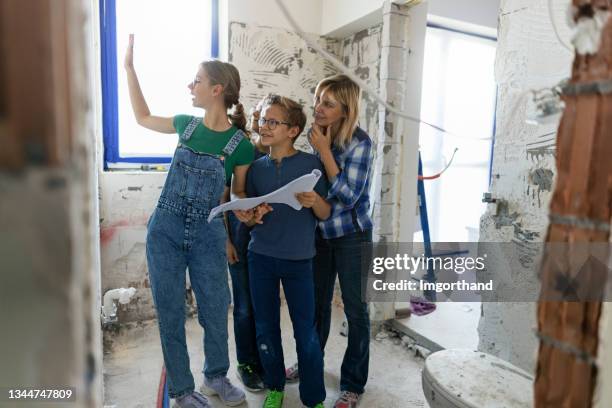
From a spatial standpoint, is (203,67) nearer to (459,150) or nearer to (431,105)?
(431,105)

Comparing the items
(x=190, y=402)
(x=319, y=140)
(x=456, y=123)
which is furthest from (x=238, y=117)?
(x=456, y=123)

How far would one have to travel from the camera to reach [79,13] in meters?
0.39

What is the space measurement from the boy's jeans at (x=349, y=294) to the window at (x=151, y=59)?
136 centimetres

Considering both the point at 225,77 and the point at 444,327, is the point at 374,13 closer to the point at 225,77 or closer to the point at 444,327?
the point at 225,77

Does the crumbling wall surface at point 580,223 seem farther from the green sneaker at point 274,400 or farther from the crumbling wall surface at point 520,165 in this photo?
the green sneaker at point 274,400

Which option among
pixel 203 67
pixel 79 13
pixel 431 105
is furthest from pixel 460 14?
pixel 79 13

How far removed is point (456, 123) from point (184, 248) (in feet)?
9.22

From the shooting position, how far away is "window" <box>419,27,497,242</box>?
3.45 metres

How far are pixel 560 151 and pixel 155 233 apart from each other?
50.7 inches

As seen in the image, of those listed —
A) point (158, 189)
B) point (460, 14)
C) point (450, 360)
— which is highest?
point (460, 14)

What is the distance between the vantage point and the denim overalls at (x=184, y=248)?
154 cm

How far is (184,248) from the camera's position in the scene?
1575 mm

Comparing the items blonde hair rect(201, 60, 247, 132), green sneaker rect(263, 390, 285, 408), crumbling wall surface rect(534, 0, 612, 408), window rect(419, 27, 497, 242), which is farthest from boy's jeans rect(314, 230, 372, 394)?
window rect(419, 27, 497, 242)

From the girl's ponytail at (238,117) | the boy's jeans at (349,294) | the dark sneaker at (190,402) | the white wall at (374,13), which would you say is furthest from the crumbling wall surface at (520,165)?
the dark sneaker at (190,402)
